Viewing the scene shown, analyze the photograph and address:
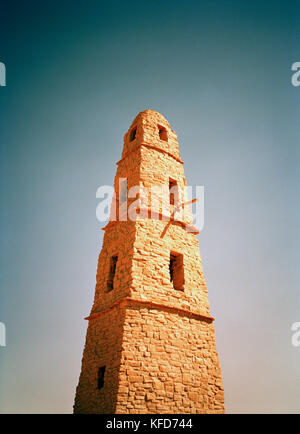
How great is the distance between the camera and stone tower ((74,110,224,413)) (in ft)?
Result: 28.7

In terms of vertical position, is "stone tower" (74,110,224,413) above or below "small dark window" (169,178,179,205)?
below

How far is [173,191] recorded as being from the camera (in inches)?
562

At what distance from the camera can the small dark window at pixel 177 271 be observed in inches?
460

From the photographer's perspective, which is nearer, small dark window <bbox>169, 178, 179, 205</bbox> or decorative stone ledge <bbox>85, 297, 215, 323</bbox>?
decorative stone ledge <bbox>85, 297, 215, 323</bbox>

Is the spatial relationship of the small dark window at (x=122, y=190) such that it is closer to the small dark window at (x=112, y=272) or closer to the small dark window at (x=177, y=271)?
the small dark window at (x=112, y=272)

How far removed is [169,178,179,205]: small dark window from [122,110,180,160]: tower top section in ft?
5.84

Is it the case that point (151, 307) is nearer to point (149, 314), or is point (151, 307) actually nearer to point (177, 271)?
point (149, 314)

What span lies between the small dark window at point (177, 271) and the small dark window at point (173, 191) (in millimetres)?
2945

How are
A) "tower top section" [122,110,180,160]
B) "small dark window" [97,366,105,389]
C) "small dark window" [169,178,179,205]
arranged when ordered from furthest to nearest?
"tower top section" [122,110,180,160] < "small dark window" [169,178,179,205] < "small dark window" [97,366,105,389]

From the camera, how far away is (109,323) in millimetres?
10039

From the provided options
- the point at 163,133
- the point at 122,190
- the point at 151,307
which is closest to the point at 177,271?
the point at 151,307

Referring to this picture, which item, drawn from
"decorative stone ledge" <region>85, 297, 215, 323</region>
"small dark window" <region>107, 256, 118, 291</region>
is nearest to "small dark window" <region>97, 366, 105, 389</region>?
"decorative stone ledge" <region>85, 297, 215, 323</region>

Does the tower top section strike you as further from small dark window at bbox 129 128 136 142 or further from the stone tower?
the stone tower

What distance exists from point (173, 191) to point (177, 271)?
431 cm
